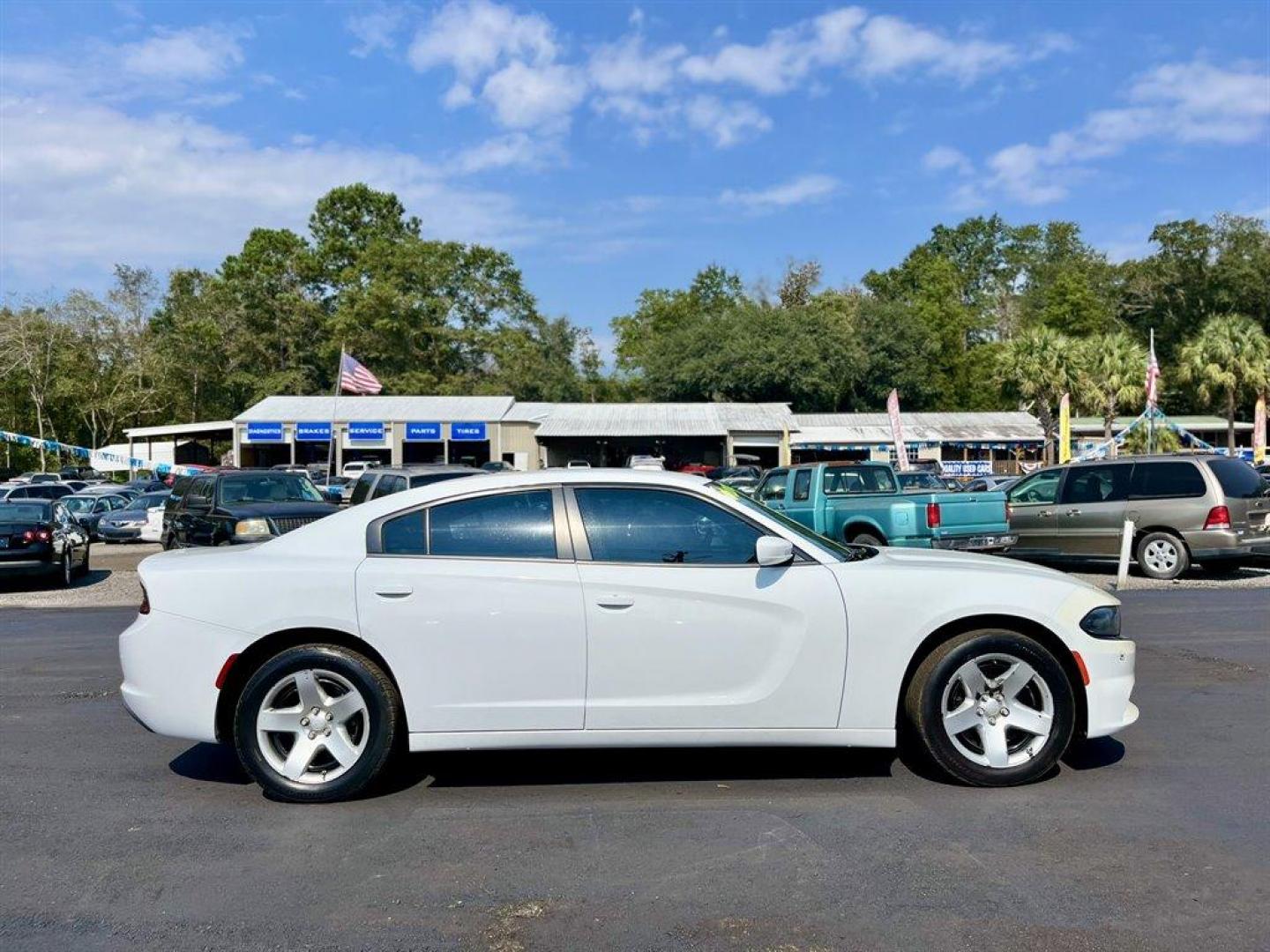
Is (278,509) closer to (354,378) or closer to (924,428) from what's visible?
(354,378)

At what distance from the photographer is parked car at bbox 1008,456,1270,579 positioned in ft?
45.5

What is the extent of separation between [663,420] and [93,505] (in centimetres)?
2968

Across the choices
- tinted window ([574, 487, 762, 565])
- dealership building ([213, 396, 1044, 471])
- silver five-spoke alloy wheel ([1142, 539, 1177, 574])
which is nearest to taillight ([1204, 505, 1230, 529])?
silver five-spoke alloy wheel ([1142, 539, 1177, 574])

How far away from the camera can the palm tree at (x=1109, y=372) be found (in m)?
49.1

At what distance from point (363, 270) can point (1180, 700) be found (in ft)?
244

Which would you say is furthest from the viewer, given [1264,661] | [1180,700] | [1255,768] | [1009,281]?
[1009,281]

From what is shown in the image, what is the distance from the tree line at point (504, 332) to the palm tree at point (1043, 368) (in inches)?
158

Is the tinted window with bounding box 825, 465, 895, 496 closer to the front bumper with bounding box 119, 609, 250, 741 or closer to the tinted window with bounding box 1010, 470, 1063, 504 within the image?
the tinted window with bounding box 1010, 470, 1063, 504

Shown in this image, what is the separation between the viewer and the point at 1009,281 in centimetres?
10012

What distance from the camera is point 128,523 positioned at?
27734 millimetres

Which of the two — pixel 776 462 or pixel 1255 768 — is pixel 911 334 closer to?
pixel 776 462

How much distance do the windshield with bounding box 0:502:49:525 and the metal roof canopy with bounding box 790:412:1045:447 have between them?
42.9 meters

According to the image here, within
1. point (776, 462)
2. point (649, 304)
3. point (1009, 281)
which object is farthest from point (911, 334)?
point (1009, 281)

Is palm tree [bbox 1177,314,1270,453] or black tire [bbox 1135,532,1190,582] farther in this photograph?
palm tree [bbox 1177,314,1270,453]
